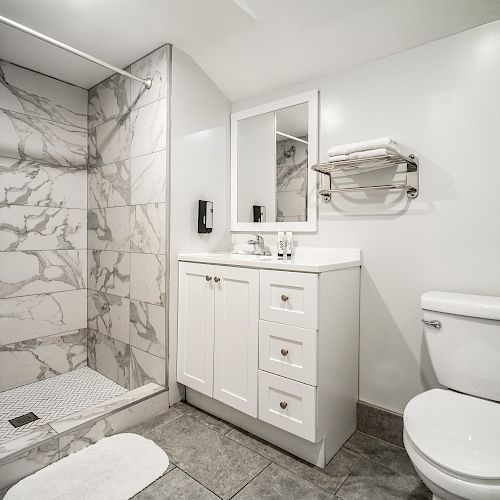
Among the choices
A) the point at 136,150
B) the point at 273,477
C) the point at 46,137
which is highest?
the point at 46,137

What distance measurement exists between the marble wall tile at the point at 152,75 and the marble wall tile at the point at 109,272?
1.03m

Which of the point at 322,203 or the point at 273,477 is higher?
the point at 322,203

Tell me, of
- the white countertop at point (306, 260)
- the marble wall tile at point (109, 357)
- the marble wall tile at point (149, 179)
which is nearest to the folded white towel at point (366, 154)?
the white countertop at point (306, 260)

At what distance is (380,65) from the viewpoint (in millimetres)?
1767

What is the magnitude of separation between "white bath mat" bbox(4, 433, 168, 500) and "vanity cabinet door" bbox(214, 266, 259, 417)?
0.44 meters

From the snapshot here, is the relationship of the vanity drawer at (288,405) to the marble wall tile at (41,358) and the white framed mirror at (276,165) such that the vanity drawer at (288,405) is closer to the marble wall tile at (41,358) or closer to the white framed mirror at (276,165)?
the white framed mirror at (276,165)

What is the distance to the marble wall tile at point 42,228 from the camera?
2.27 metres

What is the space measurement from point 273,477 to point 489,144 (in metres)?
1.75

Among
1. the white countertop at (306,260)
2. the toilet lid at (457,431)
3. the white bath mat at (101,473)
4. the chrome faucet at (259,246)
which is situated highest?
the chrome faucet at (259,246)

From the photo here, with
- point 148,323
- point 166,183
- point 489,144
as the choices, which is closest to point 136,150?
point 166,183

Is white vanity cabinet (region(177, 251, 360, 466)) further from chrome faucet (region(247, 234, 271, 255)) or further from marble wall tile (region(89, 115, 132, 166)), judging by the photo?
marble wall tile (region(89, 115, 132, 166))

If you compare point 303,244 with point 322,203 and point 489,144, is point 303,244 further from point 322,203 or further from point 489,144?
point 489,144

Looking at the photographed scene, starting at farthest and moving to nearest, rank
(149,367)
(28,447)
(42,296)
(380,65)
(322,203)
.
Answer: (42,296) → (149,367) → (322,203) → (380,65) → (28,447)

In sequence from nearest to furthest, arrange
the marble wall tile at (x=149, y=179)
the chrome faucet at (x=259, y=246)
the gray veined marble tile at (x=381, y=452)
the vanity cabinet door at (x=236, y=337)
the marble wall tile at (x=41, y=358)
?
the gray veined marble tile at (x=381, y=452)
the vanity cabinet door at (x=236, y=337)
the marble wall tile at (x=149, y=179)
the chrome faucet at (x=259, y=246)
the marble wall tile at (x=41, y=358)
